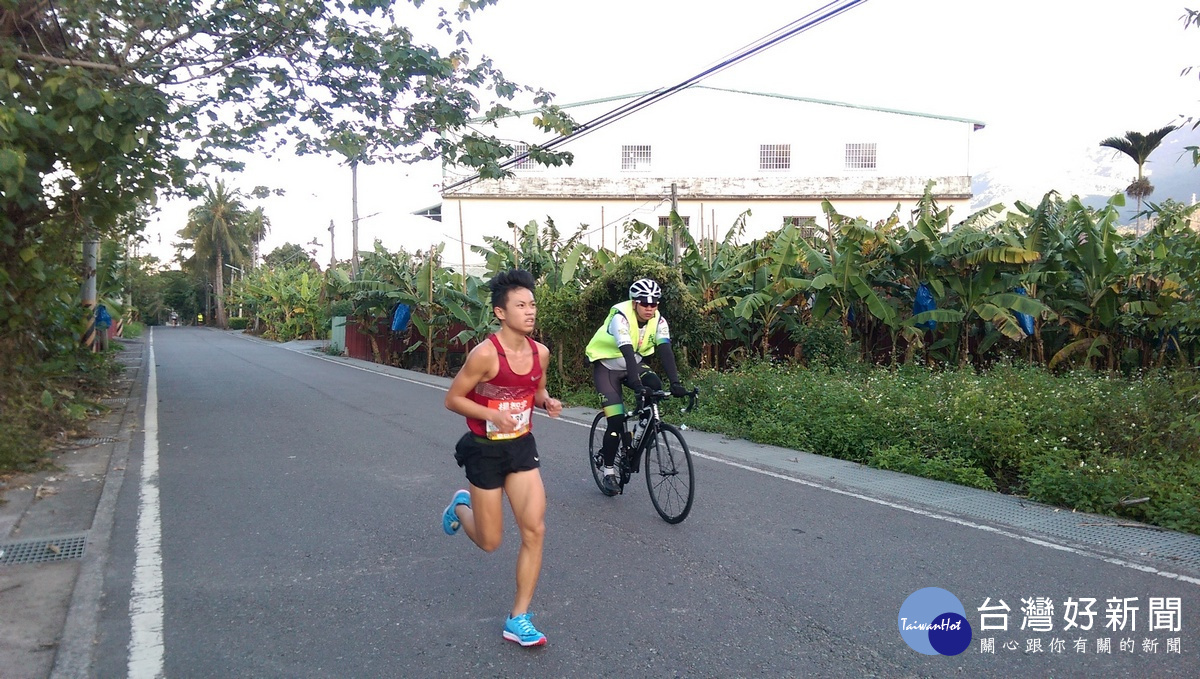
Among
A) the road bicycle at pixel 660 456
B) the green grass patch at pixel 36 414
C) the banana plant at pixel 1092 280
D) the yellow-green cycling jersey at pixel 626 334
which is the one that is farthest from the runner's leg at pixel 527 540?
the banana plant at pixel 1092 280

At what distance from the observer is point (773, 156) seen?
3425 centimetres

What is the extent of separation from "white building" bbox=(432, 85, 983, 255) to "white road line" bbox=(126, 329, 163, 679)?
87.6 feet

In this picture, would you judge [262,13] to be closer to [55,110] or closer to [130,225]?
[55,110]

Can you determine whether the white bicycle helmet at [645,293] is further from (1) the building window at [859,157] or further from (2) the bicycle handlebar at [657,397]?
(1) the building window at [859,157]

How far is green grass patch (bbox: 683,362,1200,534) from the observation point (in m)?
6.89

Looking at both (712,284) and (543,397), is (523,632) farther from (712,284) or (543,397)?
(712,284)

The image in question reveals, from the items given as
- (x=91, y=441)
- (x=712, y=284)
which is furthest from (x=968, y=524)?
(x=91, y=441)

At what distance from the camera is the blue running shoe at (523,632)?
4160 millimetres

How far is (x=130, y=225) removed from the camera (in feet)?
50.1

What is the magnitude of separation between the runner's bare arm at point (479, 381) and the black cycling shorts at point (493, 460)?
12 centimetres

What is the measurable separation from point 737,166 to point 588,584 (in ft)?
101

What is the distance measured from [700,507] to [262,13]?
8.05 m

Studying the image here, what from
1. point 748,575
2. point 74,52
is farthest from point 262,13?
point 748,575

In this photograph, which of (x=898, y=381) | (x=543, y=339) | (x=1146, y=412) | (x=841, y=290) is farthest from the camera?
(x=543, y=339)
